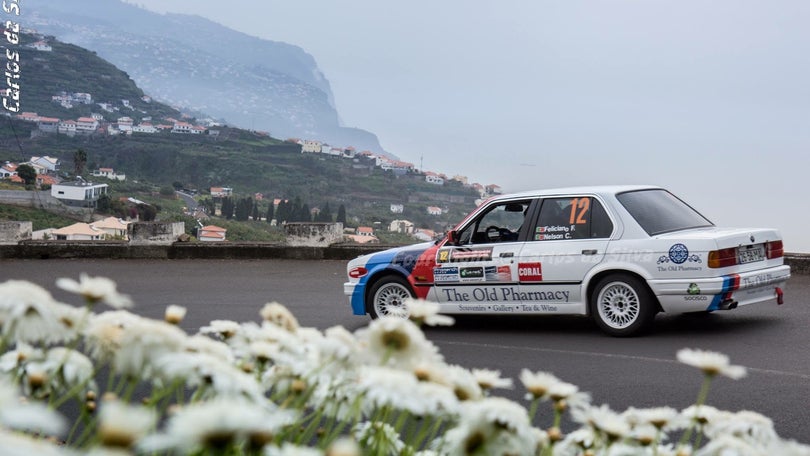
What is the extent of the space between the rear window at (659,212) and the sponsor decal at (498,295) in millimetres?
1165

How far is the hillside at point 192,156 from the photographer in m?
122

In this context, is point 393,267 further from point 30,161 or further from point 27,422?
point 30,161

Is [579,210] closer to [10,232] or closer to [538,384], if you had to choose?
[538,384]

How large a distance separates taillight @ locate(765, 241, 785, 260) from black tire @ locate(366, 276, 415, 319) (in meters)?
4.15

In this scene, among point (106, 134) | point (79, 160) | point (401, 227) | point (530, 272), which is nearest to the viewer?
point (530, 272)

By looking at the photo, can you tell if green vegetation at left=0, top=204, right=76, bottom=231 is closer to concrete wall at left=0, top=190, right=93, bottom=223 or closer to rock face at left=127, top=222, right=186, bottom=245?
concrete wall at left=0, top=190, right=93, bottom=223

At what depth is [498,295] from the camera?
11.5m

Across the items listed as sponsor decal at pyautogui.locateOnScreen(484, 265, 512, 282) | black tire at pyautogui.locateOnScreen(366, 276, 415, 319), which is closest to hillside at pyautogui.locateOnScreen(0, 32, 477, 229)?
black tire at pyautogui.locateOnScreen(366, 276, 415, 319)

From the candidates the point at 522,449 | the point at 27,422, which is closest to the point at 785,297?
the point at 522,449

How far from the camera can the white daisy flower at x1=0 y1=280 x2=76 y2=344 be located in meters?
2.27

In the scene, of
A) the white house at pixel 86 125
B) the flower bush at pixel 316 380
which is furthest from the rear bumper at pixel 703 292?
the white house at pixel 86 125

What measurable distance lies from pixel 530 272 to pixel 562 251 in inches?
17.1

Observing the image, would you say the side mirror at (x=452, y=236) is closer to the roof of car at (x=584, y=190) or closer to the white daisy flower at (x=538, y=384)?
the roof of car at (x=584, y=190)

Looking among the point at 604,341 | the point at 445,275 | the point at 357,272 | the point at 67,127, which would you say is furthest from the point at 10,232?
the point at 67,127
